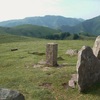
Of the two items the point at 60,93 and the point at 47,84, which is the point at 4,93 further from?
the point at 47,84

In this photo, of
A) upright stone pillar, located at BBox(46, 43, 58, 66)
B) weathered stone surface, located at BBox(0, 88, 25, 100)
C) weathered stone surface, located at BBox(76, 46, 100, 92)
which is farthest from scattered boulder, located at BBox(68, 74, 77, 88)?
weathered stone surface, located at BBox(0, 88, 25, 100)

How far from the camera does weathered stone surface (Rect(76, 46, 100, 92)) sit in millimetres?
25219

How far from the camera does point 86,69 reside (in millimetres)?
25688

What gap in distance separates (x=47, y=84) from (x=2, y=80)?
17.4 ft

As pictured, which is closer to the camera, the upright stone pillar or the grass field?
the grass field

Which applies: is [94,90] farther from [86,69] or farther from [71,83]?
[71,83]

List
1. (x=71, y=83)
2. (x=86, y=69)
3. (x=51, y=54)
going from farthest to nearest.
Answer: (x=51, y=54) < (x=71, y=83) < (x=86, y=69)

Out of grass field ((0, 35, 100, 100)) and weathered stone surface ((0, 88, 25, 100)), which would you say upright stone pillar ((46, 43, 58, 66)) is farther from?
weathered stone surface ((0, 88, 25, 100))

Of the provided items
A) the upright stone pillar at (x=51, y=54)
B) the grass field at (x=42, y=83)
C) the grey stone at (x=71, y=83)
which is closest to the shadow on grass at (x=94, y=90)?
the grass field at (x=42, y=83)

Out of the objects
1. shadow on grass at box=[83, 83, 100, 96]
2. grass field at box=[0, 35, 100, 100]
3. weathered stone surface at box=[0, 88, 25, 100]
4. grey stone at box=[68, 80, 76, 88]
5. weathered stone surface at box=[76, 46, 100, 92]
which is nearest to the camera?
weathered stone surface at box=[0, 88, 25, 100]

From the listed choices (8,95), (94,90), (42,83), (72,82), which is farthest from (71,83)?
(8,95)

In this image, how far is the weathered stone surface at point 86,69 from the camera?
25.2 m

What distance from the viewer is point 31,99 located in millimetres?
23672


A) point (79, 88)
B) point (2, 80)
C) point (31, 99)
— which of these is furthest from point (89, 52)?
point (2, 80)
